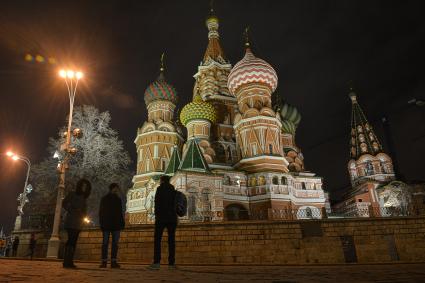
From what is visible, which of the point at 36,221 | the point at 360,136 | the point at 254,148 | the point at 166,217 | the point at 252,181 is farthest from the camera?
the point at 360,136

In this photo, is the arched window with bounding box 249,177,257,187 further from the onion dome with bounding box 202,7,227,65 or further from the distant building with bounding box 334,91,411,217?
the onion dome with bounding box 202,7,227,65

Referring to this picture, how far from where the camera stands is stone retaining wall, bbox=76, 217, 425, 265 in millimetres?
12359

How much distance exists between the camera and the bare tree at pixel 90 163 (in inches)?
860

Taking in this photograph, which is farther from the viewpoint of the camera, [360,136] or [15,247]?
[360,136]

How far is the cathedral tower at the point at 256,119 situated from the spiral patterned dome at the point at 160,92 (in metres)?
7.54

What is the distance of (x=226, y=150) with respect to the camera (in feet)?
102

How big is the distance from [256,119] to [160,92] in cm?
1256

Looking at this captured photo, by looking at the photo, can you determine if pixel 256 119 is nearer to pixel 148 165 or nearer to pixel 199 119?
pixel 199 119

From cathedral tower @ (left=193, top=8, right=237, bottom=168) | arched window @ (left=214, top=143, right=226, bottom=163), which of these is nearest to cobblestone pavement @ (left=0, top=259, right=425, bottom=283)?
cathedral tower @ (left=193, top=8, right=237, bottom=168)

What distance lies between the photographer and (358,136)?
44.0 m

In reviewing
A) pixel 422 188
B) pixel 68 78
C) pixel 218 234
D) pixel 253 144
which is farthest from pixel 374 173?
pixel 68 78

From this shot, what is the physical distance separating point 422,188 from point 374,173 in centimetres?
544

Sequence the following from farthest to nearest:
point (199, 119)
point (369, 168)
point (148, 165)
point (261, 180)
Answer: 1. point (369, 168)
2. point (148, 165)
3. point (199, 119)
4. point (261, 180)

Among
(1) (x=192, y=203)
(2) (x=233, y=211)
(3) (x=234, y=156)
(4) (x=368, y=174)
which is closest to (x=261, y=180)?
(2) (x=233, y=211)
